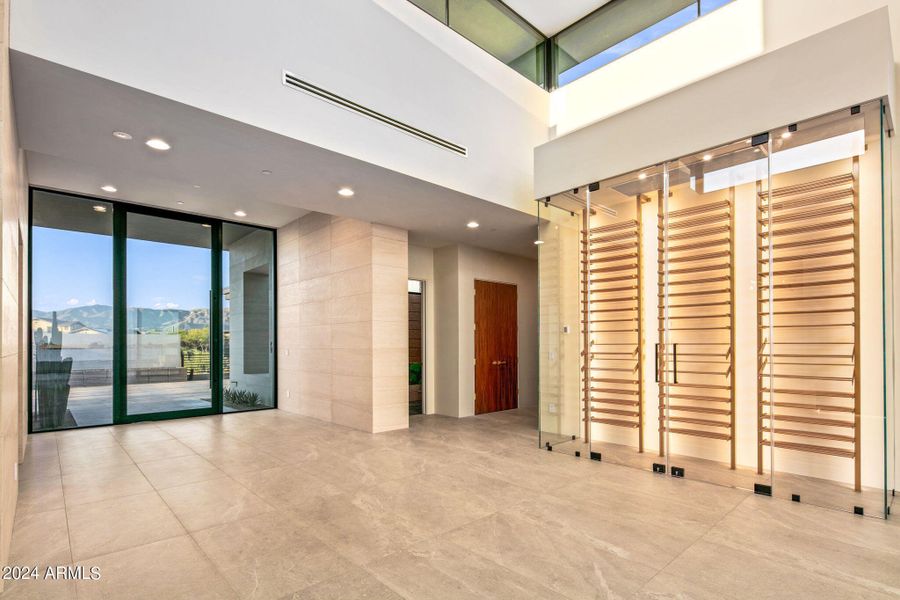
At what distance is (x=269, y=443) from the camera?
590cm

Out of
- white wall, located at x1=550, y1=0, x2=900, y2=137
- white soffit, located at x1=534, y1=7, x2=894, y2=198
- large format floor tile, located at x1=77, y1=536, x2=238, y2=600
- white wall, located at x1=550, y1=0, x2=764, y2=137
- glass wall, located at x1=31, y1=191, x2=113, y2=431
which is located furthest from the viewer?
glass wall, located at x1=31, y1=191, x2=113, y2=431

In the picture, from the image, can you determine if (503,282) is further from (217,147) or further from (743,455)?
(217,147)

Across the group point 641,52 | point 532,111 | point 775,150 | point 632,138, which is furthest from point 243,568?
point 641,52

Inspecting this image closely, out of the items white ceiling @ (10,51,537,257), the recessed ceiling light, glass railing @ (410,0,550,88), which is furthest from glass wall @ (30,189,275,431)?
glass railing @ (410,0,550,88)

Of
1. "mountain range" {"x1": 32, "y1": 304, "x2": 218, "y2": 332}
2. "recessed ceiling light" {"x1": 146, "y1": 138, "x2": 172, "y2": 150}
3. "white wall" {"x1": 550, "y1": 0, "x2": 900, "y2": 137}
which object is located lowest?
"mountain range" {"x1": 32, "y1": 304, "x2": 218, "y2": 332}

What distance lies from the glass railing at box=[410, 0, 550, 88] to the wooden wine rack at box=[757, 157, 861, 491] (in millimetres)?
3791

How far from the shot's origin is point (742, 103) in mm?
4000

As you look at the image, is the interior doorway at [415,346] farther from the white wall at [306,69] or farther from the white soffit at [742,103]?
the white soffit at [742,103]

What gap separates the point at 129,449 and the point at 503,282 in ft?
21.2

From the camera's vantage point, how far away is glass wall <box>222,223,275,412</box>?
8344 mm

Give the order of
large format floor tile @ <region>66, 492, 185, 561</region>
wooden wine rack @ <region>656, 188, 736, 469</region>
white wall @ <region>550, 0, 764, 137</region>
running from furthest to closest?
1. white wall @ <region>550, 0, 764, 137</region>
2. wooden wine rack @ <region>656, 188, 736, 469</region>
3. large format floor tile @ <region>66, 492, 185, 561</region>

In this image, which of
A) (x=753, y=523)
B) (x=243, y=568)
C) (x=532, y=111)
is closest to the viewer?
(x=243, y=568)

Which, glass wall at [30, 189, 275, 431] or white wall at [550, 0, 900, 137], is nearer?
white wall at [550, 0, 900, 137]

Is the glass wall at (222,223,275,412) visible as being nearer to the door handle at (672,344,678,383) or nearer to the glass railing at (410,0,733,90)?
the glass railing at (410,0,733,90)
